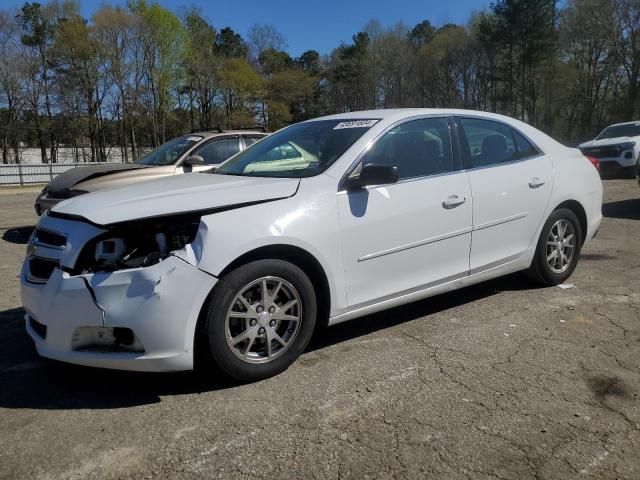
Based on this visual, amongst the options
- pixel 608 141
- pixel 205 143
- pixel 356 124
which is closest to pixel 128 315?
pixel 356 124

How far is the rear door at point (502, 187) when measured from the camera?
4.27 meters

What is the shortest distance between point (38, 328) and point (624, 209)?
10066 mm

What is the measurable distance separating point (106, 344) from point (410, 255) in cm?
206

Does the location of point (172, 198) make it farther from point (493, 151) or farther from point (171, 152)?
point (171, 152)

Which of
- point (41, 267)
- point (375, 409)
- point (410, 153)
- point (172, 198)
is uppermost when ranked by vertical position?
point (410, 153)

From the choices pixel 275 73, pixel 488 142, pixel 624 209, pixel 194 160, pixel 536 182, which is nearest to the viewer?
pixel 488 142

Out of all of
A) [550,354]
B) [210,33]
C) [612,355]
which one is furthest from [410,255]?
[210,33]

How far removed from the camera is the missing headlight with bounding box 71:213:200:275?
2.98 metres

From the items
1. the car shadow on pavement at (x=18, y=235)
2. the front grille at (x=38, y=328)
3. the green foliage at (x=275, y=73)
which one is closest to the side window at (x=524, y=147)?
the front grille at (x=38, y=328)

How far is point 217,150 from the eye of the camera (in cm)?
884

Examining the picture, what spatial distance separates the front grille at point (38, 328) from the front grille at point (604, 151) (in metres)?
15.9

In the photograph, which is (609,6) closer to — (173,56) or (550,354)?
(173,56)

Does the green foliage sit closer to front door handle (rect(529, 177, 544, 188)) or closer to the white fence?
the white fence

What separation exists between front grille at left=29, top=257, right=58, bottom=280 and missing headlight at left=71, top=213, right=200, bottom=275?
0.84ft
